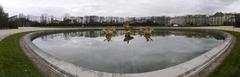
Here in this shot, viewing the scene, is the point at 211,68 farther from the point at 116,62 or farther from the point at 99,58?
the point at 99,58

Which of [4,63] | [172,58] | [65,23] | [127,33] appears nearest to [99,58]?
[172,58]

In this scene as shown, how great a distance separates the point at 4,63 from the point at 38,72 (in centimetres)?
152

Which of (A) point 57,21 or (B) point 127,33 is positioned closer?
(B) point 127,33

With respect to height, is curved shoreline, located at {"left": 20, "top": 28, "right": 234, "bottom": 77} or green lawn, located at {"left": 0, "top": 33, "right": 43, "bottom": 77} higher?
curved shoreline, located at {"left": 20, "top": 28, "right": 234, "bottom": 77}

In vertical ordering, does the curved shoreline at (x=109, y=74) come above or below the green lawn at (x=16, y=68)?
above

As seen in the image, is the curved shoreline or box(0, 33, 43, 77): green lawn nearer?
the curved shoreline

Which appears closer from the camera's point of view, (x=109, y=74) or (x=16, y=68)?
(x=109, y=74)

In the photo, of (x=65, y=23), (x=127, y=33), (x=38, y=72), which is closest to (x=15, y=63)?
(x=38, y=72)

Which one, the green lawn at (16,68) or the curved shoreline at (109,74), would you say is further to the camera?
the green lawn at (16,68)

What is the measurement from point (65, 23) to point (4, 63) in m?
43.4

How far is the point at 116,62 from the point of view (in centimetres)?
1028

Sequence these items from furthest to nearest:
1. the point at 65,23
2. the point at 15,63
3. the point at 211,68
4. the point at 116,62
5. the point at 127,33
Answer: the point at 65,23 → the point at 127,33 → the point at 116,62 → the point at 15,63 → the point at 211,68

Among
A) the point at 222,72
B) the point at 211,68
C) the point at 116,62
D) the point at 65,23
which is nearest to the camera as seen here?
the point at 222,72

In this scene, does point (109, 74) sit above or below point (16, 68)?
above
